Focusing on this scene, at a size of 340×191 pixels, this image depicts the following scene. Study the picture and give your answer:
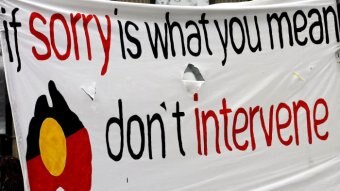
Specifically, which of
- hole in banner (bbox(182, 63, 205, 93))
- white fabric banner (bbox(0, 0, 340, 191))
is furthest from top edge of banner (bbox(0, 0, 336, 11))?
hole in banner (bbox(182, 63, 205, 93))

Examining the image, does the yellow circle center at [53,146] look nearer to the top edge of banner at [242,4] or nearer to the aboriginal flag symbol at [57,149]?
the aboriginal flag symbol at [57,149]

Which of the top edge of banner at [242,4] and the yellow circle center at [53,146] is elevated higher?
the top edge of banner at [242,4]

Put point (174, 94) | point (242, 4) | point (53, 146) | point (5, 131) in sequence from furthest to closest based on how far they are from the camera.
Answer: point (5, 131) → point (242, 4) → point (174, 94) → point (53, 146)

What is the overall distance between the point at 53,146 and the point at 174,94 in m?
0.82

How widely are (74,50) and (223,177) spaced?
1240mm

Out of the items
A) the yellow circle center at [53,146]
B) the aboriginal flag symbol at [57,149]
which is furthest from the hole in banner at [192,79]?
the yellow circle center at [53,146]

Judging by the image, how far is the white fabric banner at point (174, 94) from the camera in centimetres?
293

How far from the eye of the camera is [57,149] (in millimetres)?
2932

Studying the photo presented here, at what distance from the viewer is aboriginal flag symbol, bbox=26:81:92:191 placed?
288cm

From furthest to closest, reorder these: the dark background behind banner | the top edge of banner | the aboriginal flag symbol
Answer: the dark background behind banner
the top edge of banner
the aboriginal flag symbol

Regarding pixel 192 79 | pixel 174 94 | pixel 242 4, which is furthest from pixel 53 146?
pixel 242 4

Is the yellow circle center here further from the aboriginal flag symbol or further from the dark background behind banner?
the dark background behind banner

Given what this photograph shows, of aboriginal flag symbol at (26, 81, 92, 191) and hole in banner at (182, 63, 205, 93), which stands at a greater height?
hole in banner at (182, 63, 205, 93)

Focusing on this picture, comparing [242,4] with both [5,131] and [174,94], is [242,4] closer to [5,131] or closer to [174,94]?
[174,94]
